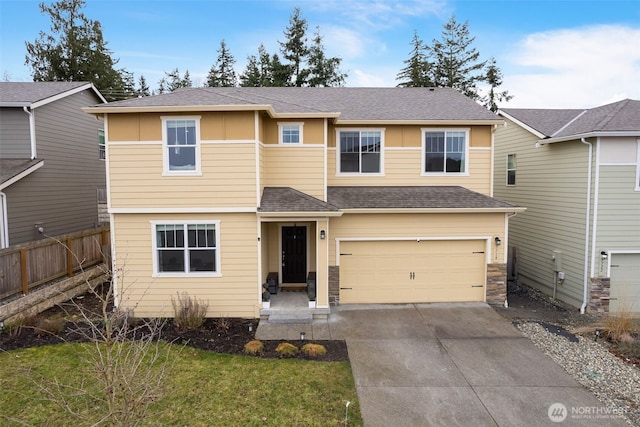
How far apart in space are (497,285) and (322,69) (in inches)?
904

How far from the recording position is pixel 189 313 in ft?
30.2

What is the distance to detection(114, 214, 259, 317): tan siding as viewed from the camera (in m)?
9.77

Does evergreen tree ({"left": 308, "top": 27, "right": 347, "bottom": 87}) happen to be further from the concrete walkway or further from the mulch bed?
the mulch bed

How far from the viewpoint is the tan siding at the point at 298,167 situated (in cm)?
1083

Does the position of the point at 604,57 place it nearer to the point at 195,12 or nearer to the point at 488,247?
the point at 488,247

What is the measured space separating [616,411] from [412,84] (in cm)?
2793

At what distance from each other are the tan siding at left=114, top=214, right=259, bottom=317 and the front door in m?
1.90

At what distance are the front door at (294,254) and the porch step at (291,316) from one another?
200 centimetres

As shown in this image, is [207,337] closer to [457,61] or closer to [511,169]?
[511,169]

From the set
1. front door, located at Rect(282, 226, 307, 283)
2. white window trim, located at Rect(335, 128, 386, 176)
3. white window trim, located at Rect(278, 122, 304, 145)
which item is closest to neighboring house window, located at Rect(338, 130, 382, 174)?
white window trim, located at Rect(335, 128, 386, 176)

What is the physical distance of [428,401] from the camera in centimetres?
614

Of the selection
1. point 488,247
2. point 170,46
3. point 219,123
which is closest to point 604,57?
point 488,247

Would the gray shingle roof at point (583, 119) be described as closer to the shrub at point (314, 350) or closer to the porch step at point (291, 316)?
the porch step at point (291, 316)

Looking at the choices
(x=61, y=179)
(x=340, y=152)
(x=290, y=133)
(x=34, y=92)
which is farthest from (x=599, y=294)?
(x=34, y=92)
